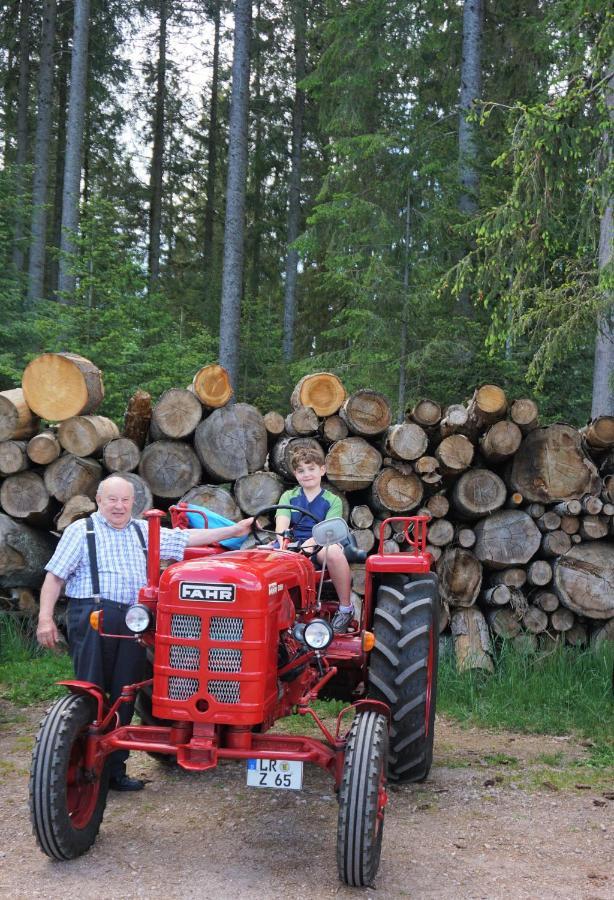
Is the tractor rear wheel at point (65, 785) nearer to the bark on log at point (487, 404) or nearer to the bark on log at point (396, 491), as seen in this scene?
the bark on log at point (396, 491)

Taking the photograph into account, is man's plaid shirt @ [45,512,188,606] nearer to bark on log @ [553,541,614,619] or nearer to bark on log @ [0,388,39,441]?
bark on log @ [0,388,39,441]

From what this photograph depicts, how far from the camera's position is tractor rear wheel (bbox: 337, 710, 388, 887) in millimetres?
3375

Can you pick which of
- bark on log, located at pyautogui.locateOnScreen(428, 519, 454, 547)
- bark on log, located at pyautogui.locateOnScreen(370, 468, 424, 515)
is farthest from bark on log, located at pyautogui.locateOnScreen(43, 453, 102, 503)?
bark on log, located at pyautogui.locateOnScreen(428, 519, 454, 547)

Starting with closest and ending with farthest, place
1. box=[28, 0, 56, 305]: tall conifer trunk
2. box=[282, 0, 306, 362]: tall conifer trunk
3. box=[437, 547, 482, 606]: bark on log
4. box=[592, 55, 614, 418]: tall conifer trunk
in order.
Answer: box=[437, 547, 482, 606]: bark on log
box=[592, 55, 614, 418]: tall conifer trunk
box=[28, 0, 56, 305]: tall conifer trunk
box=[282, 0, 306, 362]: tall conifer trunk

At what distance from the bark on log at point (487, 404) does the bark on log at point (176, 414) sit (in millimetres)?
2285

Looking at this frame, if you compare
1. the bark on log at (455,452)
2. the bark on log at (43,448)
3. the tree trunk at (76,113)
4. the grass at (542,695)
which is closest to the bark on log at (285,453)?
the bark on log at (455,452)

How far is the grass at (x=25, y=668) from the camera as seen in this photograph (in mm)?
6555

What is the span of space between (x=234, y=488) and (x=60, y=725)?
149 inches

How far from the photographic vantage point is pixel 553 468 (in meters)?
7.23

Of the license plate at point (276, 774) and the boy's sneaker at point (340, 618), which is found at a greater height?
the boy's sneaker at point (340, 618)

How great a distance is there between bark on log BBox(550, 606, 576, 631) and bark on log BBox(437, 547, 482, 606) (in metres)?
0.71

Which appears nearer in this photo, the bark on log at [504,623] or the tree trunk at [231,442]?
the tree trunk at [231,442]

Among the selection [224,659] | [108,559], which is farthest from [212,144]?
[224,659]

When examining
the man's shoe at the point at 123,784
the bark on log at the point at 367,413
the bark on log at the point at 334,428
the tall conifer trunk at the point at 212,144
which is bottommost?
the man's shoe at the point at 123,784
